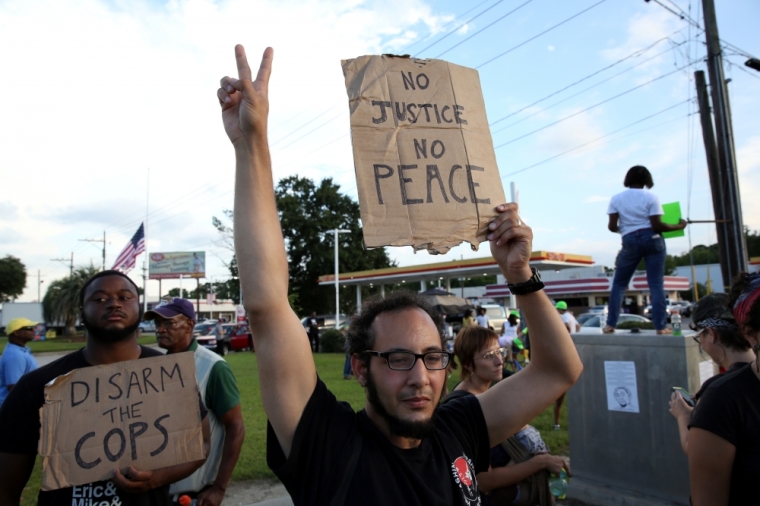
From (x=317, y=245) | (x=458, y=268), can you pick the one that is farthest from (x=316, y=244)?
(x=458, y=268)

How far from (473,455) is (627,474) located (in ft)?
13.5

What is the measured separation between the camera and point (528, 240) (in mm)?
2035

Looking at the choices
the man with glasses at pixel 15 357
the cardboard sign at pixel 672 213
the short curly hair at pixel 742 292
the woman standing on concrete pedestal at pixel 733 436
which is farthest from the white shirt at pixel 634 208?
the man with glasses at pixel 15 357

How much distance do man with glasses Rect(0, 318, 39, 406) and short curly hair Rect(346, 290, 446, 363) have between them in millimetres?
5305

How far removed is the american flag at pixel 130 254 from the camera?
88.1 ft

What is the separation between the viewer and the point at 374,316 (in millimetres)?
1984

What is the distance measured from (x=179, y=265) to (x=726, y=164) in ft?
218

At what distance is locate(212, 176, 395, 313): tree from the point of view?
50219mm

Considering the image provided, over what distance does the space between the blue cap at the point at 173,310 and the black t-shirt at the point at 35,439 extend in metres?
1.44

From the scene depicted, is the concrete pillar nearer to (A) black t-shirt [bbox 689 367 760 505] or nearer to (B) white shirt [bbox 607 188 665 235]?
(B) white shirt [bbox 607 188 665 235]

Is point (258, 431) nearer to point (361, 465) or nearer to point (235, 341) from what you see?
point (361, 465)

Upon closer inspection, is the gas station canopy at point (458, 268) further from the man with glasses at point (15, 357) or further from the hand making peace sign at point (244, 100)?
the hand making peace sign at point (244, 100)

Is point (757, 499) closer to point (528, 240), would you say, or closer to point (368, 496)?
point (528, 240)

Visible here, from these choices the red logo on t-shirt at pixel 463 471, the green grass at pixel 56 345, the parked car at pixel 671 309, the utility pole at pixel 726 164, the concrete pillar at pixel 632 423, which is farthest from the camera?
the green grass at pixel 56 345
